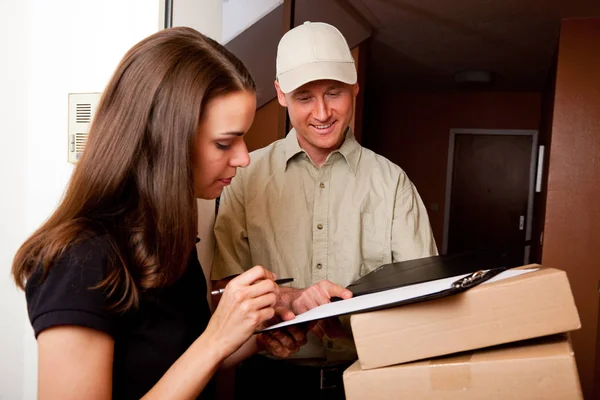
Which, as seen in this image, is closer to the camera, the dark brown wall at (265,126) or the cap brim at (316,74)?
the cap brim at (316,74)

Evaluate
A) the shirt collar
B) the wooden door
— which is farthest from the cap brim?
the wooden door

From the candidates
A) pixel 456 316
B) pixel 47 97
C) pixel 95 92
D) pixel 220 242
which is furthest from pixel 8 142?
pixel 456 316

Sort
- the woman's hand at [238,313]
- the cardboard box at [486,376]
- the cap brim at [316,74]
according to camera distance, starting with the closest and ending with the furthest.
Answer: the cardboard box at [486,376] < the woman's hand at [238,313] < the cap brim at [316,74]

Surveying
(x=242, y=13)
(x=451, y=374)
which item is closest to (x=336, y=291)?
(x=451, y=374)

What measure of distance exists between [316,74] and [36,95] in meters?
0.72

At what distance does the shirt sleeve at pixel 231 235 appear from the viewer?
1.37m

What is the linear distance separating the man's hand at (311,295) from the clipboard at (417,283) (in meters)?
0.04

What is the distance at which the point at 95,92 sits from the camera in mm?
1229

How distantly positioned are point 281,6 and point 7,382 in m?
2.71

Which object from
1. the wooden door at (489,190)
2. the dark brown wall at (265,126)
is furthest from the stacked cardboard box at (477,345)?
the wooden door at (489,190)

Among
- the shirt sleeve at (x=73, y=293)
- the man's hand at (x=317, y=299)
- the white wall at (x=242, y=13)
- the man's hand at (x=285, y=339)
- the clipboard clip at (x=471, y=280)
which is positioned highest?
the white wall at (x=242, y=13)

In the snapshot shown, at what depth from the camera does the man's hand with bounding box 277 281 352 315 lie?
0.95 m

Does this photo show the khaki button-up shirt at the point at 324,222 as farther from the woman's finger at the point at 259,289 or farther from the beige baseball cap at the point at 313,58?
the woman's finger at the point at 259,289

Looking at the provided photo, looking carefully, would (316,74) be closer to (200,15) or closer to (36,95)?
(200,15)
